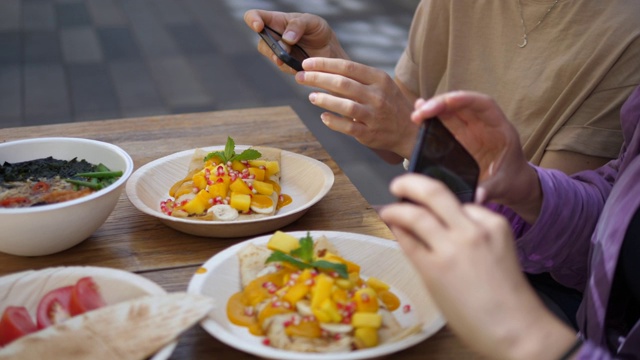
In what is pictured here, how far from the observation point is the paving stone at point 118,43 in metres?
4.69

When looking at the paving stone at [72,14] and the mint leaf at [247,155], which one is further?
the paving stone at [72,14]

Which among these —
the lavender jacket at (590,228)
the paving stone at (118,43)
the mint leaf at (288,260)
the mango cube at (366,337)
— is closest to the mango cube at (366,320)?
the mango cube at (366,337)

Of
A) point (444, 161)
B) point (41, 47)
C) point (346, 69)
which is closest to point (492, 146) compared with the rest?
point (444, 161)

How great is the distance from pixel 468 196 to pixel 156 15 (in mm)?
4838

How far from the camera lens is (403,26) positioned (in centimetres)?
554

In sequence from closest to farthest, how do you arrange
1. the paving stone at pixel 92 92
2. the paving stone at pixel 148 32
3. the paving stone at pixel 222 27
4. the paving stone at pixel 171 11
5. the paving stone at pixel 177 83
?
the paving stone at pixel 92 92 → the paving stone at pixel 177 83 → the paving stone at pixel 148 32 → the paving stone at pixel 222 27 → the paving stone at pixel 171 11

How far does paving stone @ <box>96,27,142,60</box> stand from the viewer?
469 centimetres

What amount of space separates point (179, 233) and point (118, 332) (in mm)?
436

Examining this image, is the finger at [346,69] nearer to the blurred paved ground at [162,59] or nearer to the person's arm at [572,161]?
the person's arm at [572,161]

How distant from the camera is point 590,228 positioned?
1.45 meters

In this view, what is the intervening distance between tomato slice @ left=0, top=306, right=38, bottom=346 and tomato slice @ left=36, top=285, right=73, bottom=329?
15mm

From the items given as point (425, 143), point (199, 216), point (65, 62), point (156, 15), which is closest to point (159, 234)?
point (199, 216)

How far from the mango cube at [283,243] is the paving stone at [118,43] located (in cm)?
374

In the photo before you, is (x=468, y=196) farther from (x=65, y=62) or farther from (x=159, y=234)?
(x=65, y=62)
